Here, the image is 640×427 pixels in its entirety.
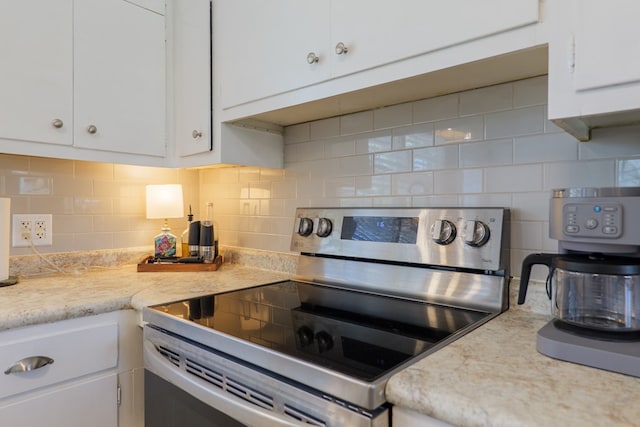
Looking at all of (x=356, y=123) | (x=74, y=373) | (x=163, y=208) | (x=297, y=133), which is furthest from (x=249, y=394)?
(x=163, y=208)

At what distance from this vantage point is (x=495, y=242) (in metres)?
1.11

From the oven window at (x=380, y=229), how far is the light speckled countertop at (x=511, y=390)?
504 mm

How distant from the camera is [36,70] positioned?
1.39 m

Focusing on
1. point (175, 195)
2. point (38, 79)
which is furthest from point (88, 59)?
point (175, 195)

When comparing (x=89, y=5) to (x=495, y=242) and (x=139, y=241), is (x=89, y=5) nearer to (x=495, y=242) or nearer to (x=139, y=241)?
(x=139, y=241)

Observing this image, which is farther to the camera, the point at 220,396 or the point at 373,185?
the point at 373,185

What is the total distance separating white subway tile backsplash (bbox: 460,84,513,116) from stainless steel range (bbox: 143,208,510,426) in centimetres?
30

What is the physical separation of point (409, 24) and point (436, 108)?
355 mm

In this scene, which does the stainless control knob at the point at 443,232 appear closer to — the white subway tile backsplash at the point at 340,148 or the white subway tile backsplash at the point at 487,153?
the white subway tile backsplash at the point at 487,153

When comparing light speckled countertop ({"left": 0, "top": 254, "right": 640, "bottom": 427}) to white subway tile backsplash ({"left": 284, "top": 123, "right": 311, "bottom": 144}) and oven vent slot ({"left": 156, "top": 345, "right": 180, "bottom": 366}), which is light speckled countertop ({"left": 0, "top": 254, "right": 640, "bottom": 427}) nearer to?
oven vent slot ({"left": 156, "top": 345, "right": 180, "bottom": 366})

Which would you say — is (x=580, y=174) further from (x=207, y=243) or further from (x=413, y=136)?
(x=207, y=243)

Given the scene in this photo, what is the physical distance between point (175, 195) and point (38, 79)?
2.24ft

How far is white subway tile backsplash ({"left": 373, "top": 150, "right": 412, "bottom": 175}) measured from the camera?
136 cm

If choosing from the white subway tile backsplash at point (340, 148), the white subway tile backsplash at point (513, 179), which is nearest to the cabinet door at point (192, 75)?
the white subway tile backsplash at point (340, 148)
